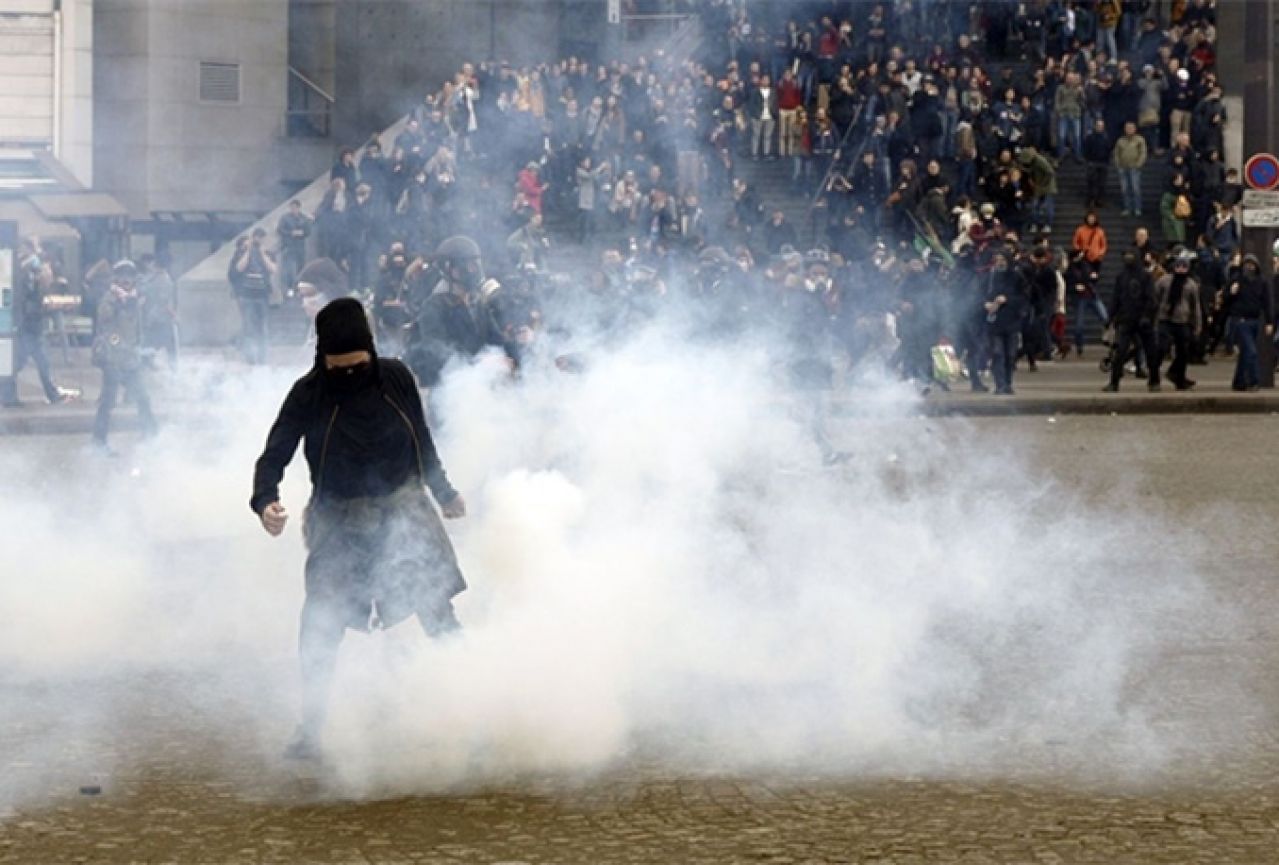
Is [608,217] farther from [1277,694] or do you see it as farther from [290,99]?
[1277,694]

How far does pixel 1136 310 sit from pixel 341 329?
19644 millimetres

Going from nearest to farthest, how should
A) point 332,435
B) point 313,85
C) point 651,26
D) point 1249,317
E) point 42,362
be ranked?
1. point 332,435
2. point 651,26
3. point 313,85
4. point 42,362
5. point 1249,317

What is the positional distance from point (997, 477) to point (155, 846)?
1153 centimetres

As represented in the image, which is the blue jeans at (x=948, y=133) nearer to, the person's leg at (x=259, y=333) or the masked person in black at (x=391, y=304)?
the person's leg at (x=259, y=333)

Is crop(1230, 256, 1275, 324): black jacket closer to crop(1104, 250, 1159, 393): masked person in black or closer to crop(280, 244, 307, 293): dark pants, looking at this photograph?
Result: crop(1104, 250, 1159, 393): masked person in black

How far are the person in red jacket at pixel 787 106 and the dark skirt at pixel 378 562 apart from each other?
23.9ft

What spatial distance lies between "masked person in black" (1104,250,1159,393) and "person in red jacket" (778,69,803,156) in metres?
7.48

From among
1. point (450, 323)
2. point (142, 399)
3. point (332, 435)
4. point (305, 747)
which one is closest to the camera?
point (305, 747)

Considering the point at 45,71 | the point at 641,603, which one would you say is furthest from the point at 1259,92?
the point at 641,603

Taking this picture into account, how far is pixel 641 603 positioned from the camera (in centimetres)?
884

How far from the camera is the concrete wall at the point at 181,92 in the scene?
12930mm

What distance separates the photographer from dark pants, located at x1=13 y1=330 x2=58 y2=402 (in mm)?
24031

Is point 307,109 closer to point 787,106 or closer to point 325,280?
point 325,280

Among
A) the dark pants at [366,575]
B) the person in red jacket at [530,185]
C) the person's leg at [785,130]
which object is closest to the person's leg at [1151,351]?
the person's leg at [785,130]
